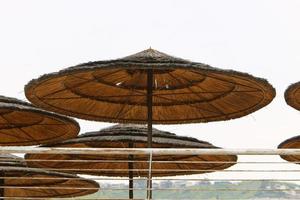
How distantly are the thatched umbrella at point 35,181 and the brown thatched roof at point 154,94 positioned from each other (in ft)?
3.65

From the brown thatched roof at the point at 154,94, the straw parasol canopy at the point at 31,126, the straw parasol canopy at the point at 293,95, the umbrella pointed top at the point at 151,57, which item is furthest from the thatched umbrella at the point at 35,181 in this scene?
the straw parasol canopy at the point at 293,95

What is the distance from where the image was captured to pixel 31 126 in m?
10.4

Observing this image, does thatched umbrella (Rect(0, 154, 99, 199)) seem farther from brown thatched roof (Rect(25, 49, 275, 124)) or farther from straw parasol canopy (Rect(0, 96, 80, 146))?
brown thatched roof (Rect(25, 49, 275, 124))

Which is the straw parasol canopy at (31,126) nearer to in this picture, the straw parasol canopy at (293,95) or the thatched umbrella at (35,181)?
the thatched umbrella at (35,181)

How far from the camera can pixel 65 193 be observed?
14555 mm

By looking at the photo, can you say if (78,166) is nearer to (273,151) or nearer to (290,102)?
(290,102)

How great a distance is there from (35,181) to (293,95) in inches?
264

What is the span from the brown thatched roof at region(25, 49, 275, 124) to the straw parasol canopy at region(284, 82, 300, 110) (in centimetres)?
30

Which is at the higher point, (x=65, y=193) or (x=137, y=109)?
(x=137, y=109)

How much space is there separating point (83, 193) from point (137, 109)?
463 centimetres

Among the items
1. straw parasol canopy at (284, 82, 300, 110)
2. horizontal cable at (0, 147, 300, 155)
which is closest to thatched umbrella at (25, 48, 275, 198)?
straw parasol canopy at (284, 82, 300, 110)

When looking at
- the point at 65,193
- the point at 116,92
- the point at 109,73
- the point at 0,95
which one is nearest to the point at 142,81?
the point at 116,92

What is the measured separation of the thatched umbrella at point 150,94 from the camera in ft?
24.6

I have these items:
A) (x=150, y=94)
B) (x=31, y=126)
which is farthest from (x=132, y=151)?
(x=31, y=126)
